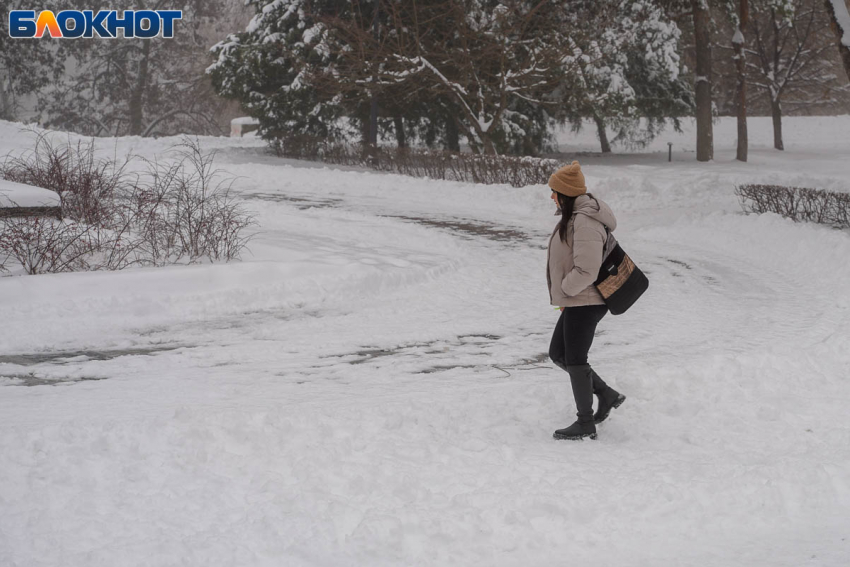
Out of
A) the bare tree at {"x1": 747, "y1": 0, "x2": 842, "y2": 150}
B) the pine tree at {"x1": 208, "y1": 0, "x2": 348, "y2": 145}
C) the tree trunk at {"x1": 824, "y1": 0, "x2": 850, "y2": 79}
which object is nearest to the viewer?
the tree trunk at {"x1": 824, "y1": 0, "x2": 850, "y2": 79}

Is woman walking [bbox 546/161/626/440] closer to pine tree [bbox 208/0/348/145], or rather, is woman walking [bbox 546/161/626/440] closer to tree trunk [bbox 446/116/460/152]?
pine tree [bbox 208/0/348/145]

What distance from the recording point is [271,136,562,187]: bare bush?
19.4 meters

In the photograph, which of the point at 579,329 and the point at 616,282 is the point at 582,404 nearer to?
the point at 579,329

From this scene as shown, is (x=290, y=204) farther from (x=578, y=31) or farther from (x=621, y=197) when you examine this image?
(x=578, y=31)

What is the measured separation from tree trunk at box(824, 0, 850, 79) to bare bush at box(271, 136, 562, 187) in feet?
21.6

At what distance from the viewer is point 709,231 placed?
14.0 metres

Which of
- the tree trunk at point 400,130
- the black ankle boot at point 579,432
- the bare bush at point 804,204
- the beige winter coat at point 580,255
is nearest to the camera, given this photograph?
the beige winter coat at point 580,255

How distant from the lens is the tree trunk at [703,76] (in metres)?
27.4

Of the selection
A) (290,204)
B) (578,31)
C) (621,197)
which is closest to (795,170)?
(578,31)

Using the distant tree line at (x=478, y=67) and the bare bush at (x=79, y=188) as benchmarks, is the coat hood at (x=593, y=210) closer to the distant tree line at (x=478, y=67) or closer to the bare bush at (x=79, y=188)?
the bare bush at (x=79, y=188)

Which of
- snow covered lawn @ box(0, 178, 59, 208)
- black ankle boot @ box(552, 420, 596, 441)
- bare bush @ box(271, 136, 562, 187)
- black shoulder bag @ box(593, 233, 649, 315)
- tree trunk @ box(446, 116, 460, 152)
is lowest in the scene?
black ankle boot @ box(552, 420, 596, 441)

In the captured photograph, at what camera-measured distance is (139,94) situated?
4616cm

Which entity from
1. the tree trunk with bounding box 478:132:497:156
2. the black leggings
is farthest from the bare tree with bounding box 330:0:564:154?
the black leggings

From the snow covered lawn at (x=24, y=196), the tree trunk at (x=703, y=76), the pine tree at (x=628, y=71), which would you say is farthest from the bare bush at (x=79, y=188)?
the tree trunk at (x=703, y=76)
